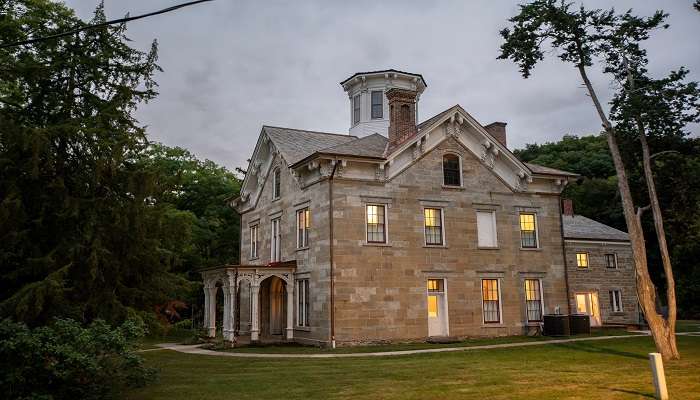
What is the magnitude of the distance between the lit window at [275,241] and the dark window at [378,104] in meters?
8.80

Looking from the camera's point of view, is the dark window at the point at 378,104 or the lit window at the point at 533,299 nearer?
the lit window at the point at 533,299

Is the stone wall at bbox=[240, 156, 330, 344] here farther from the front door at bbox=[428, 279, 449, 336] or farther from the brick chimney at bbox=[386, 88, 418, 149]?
the front door at bbox=[428, 279, 449, 336]

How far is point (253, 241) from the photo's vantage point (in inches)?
1249

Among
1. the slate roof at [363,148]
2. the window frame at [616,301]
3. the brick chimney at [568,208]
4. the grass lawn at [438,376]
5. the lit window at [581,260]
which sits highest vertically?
the slate roof at [363,148]

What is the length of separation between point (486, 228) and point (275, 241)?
10.0m

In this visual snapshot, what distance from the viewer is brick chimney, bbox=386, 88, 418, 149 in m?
26.7

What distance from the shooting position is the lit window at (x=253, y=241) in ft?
102

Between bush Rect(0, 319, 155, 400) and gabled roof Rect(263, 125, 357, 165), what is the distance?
53.5 ft

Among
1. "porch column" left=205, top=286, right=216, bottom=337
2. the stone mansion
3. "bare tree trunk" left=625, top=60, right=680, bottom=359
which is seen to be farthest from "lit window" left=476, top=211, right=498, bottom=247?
"porch column" left=205, top=286, right=216, bottom=337

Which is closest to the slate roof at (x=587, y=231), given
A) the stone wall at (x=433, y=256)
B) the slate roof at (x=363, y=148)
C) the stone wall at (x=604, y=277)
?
the stone wall at (x=604, y=277)

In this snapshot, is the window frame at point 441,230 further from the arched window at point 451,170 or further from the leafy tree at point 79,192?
the leafy tree at point 79,192

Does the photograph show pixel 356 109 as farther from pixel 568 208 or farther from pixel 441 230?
pixel 568 208

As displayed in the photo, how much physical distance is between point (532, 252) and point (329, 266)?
1041cm

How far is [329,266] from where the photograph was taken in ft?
76.5
